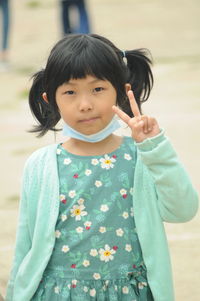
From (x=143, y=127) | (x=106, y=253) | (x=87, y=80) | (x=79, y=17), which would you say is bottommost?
(x=79, y=17)

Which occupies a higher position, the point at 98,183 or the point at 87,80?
the point at 87,80

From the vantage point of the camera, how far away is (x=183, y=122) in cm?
712

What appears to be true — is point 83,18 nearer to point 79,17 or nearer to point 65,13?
point 79,17

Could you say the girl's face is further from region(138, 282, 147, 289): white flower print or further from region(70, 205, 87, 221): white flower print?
region(138, 282, 147, 289): white flower print

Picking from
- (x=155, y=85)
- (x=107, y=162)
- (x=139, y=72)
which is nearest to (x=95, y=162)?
(x=107, y=162)

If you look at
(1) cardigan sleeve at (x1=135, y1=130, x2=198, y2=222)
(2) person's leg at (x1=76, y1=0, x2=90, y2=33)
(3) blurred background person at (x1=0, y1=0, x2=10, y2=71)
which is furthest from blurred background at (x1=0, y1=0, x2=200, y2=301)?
(1) cardigan sleeve at (x1=135, y1=130, x2=198, y2=222)

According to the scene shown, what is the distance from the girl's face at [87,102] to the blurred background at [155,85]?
0.70 meters

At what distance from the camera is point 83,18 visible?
10.0m

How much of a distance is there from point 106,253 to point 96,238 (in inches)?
2.5

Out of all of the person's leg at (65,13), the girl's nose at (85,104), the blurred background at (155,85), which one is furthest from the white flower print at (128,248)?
the person's leg at (65,13)

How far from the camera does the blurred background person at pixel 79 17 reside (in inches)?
395

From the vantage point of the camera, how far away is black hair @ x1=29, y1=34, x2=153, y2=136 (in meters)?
2.75

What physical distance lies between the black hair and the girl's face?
0.02m

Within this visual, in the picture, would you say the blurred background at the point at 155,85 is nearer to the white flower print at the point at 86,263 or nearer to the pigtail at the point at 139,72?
the pigtail at the point at 139,72
